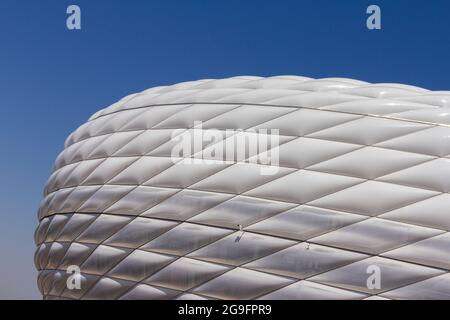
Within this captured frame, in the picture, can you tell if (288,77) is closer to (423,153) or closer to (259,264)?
(423,153)

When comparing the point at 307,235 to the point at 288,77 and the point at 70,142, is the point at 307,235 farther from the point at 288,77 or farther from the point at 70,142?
the point at 70,142

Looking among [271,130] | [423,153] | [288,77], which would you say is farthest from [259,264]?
[288,77]

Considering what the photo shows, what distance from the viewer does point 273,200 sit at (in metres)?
12.2

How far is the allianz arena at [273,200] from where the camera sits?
11.4 m

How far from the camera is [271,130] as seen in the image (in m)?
12.8

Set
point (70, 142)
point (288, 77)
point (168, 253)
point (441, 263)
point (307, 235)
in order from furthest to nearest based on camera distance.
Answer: point (70, 142) < point (288, 77) < point (168, 253) < point (307, 235) < point (441, 263)

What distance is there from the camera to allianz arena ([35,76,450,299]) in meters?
11.4

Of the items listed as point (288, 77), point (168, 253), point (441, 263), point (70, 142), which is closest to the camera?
point (441, 263)

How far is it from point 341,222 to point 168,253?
3931mm

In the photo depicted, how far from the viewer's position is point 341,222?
1164 centimetres

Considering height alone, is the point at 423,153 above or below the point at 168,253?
above

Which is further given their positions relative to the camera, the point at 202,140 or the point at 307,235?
the point at 202,140
